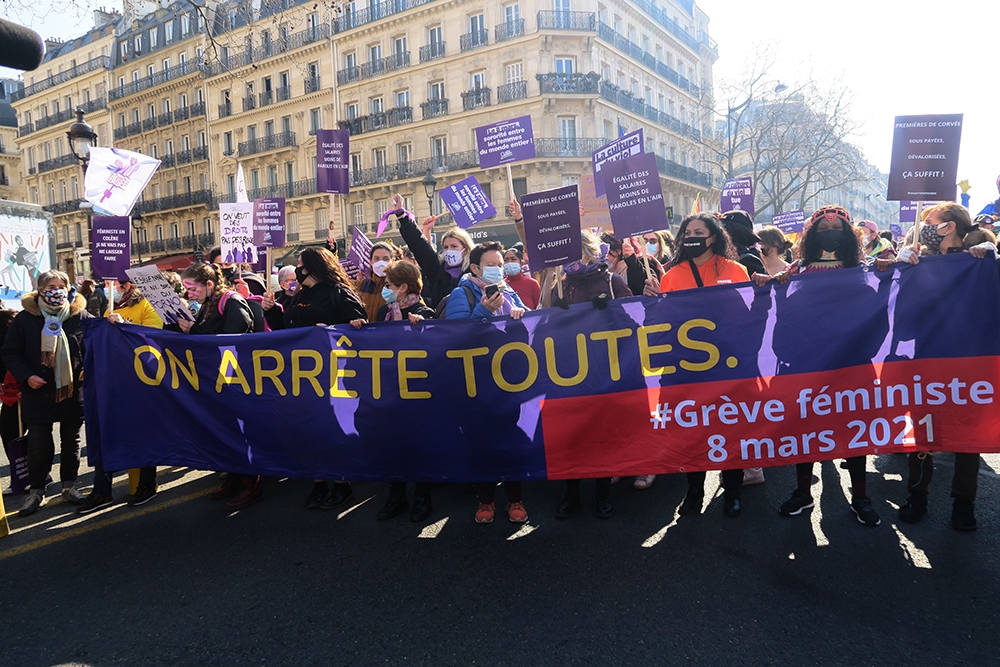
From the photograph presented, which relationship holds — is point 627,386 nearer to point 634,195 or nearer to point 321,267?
point 634,195

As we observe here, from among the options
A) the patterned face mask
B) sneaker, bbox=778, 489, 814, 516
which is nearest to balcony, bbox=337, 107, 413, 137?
the patterned face mask

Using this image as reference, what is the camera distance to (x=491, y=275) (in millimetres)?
4508

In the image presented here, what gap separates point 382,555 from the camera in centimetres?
385

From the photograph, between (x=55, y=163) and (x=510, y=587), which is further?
(x=55, y=163)

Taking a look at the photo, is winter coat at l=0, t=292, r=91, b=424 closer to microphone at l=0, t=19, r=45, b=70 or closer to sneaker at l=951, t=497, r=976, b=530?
microphone at l=0, t=19, r=45, b=70

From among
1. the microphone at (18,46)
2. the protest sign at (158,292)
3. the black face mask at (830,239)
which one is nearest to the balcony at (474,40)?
the protest sign at (158,292)

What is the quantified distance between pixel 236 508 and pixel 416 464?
5.10 feet

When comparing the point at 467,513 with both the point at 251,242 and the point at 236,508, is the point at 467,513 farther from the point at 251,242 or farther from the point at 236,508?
the point at 251,242

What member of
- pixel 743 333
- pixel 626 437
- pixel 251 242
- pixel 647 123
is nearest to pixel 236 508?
pixel 626 437

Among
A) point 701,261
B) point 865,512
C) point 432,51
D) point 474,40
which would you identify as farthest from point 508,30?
point 865,512

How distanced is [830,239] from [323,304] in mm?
3473

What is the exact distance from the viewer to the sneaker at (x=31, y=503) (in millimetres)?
Answer: 4895

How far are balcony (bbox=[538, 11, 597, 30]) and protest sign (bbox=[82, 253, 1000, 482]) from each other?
96.7 feet

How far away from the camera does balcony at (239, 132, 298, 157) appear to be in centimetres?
3734
